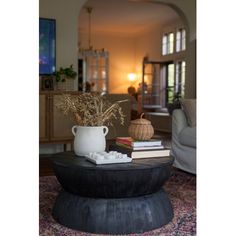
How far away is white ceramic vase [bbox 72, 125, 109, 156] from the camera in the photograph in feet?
8.21

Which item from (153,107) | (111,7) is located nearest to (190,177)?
(111,7)

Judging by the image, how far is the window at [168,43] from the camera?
1030 cm

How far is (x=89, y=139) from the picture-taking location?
251 centimetres

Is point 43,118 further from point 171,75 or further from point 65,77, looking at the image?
point 171,75

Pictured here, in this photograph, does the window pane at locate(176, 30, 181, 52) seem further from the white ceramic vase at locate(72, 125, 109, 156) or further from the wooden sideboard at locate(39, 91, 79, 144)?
the white ceramic vase at locate(72, 125, 109, 156)

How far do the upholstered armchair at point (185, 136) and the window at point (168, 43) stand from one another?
633 centimetres

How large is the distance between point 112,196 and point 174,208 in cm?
72

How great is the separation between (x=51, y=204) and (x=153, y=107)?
8.21m

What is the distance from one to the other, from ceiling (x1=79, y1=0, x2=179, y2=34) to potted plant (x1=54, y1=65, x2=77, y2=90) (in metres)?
2.79

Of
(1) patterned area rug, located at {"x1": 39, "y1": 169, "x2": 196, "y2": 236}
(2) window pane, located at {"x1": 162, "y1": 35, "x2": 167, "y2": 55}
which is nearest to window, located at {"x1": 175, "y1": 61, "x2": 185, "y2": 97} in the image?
(2) window pane, located at {"x1": 162, "y1": 35, "x2": 167, "y2": 55}

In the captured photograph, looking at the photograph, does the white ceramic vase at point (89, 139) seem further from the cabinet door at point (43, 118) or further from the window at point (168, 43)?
the window at point (168, 43)

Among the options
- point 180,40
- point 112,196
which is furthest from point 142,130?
point 180,40
